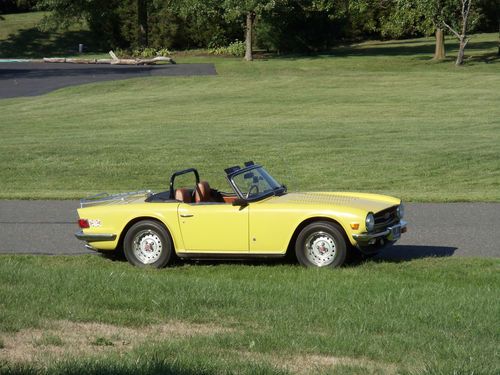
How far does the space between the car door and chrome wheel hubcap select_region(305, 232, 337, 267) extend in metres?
0.74

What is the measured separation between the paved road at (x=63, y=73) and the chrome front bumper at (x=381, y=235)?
29.2 meters

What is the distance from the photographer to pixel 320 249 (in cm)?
1042

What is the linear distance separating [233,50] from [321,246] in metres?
45.2

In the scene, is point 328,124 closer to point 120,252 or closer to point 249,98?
point 249,98

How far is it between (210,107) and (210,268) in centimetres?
2275

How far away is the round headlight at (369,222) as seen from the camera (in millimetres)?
10227

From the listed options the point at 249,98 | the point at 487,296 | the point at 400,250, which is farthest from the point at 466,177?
the point at 249,98

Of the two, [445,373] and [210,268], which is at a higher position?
[445,373]

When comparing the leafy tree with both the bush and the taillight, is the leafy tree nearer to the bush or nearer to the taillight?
the bush

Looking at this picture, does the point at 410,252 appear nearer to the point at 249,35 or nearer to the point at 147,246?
the point at 147,246

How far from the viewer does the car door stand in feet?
35.2

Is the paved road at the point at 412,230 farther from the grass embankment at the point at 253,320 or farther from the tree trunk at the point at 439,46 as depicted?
the tree trunk at the point at 439,46

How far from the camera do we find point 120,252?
1144 centimetres

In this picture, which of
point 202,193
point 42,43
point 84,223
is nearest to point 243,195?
point 202,193
